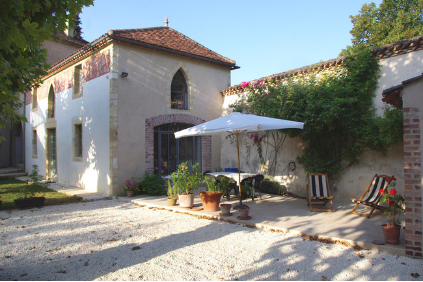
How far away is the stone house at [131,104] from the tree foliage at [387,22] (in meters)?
9.73

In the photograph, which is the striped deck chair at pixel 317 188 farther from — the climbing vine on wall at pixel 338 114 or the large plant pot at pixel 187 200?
the large plant pot at pixel 187 200

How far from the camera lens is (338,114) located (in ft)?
23.0

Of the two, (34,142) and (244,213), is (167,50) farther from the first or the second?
(34,142)

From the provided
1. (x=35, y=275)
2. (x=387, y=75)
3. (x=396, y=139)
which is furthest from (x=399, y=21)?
(x=35, y=275)

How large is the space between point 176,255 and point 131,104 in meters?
6.43

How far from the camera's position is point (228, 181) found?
24.8 feet

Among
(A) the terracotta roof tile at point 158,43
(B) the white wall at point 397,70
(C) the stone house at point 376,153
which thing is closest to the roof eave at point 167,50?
(A) the terracotta roof tile at point 158,43

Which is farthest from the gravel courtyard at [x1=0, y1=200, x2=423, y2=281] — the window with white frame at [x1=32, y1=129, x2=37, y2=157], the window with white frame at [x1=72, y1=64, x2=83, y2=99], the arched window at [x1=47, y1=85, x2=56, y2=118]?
the window with white frame at [x1=32, y1=129, x2=37, y2=157]

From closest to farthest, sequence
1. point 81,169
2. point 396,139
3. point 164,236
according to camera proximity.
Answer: point 164,236 < point 396,139 < point 81,169

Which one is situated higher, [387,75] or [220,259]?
[387,75]

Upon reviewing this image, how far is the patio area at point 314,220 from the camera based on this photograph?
440cm

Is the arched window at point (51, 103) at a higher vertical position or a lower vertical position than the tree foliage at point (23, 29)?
higher

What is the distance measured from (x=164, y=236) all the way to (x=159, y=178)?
15.7 feet

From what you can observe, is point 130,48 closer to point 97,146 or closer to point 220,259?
point 97,146
